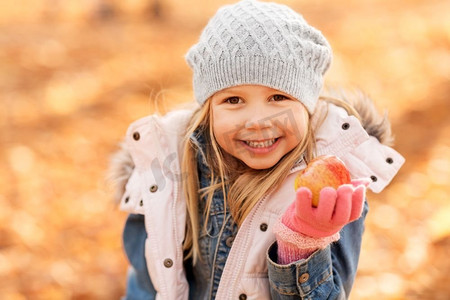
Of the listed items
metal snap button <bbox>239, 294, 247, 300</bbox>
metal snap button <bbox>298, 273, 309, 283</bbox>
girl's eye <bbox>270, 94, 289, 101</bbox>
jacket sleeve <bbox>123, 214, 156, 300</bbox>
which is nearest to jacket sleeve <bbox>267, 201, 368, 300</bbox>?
metal snap button <bbox>298, 273, 309, 283</bbox>

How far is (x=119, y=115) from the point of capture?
5555 mm

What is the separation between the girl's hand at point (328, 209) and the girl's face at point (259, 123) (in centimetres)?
30

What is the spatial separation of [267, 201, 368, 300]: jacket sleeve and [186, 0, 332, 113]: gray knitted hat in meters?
0.47

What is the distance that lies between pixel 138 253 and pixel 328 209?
3.14ft

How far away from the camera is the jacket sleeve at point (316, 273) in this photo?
1.79m

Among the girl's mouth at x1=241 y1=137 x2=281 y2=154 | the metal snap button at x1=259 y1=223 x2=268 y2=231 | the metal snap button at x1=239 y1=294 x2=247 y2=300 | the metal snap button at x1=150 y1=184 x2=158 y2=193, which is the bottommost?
the metal snap button at x1=239 y1=294 x2=247 y2=300

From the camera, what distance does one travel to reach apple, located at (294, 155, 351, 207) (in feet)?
5.41

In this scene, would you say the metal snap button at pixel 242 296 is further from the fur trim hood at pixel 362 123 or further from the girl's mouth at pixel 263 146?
the fur trim hood at pixel 362 123

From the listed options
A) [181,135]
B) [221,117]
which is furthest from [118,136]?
[221,117]

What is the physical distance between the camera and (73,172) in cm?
470

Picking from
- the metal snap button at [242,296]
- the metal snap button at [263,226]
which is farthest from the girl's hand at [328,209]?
the metal snap button at [242,296]

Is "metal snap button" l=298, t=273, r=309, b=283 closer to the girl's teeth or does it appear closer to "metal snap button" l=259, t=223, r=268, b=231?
"metal snap button" l=259, t=223, r=268, b=231

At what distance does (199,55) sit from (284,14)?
1.02 feet

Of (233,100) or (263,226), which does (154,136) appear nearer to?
(233,100)
